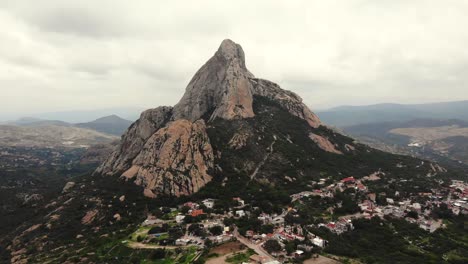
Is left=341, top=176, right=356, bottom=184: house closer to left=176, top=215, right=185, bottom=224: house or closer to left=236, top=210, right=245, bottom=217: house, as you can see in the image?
left=236, top=210, right=245, bottom=217: house

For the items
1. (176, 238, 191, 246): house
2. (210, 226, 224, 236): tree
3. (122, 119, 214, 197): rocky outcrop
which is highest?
(122, 119, 214, 197): rocky outcrop

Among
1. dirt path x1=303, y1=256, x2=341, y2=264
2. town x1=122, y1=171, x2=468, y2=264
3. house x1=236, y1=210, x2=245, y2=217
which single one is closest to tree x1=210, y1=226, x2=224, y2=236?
town x1=122, y1=171, x2=468, y2=264

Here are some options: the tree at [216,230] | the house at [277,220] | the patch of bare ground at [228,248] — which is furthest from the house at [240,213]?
the patch of bare ground at [228,248]

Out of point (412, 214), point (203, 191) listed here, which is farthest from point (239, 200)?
point (412, 214)

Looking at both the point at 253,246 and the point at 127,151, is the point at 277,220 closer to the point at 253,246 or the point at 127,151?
the point at 253,246

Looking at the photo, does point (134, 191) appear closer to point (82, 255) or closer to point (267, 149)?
point (82, 255)

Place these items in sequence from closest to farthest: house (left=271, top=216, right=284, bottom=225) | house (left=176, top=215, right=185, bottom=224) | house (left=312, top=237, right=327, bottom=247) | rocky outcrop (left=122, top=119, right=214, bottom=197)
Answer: house (left=312, top=237, right=327, bottom=247)
house (left=271, top=216, right=284, bottom=225)
house (left=176, top=215, right=185, bottom=224)
rocky outcrop (left=122, top=119, right=214, bottom=197)
